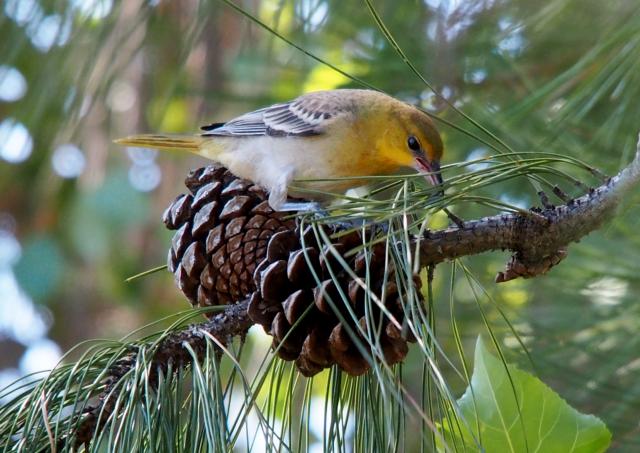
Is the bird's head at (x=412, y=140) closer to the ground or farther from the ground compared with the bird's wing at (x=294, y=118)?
closer to the ground

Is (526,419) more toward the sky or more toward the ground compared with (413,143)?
more toward the ground

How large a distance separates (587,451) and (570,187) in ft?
3.84

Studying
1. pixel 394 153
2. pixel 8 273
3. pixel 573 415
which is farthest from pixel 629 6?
pixel 8 273

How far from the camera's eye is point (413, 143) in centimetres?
219

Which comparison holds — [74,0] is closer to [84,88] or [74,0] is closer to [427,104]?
[84,88]

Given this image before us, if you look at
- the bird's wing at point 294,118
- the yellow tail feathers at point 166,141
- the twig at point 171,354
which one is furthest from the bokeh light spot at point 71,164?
the twig at point 171,354

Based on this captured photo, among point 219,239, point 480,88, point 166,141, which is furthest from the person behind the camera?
point 166,141

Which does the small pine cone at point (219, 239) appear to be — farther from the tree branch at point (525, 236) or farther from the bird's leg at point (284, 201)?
the tree branch at point (525, 236)

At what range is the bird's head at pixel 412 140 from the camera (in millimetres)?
2162

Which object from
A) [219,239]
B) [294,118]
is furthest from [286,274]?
[294,118]

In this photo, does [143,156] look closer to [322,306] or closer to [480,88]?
[480,88]

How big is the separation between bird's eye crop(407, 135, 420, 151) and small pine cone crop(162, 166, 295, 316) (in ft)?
2.01

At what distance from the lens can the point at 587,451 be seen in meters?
1.26

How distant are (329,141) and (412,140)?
0.25 meters
